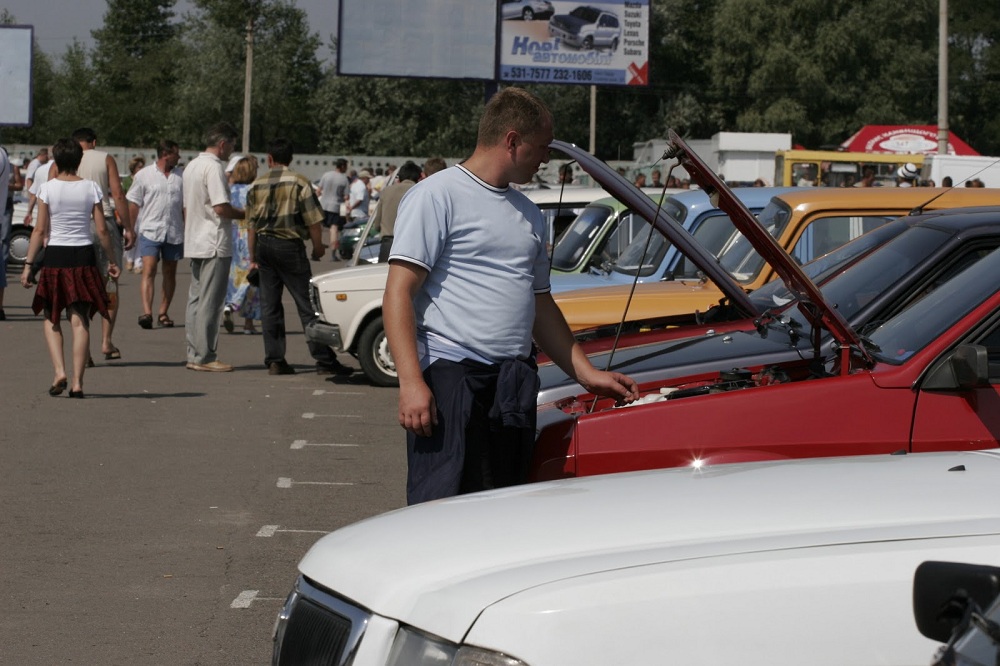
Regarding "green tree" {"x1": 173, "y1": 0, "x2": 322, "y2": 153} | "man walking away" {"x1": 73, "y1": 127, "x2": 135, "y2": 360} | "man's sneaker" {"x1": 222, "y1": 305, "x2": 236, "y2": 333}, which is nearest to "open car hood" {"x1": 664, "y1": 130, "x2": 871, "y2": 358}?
"man walking away" {"x1": 73, "y1": 127, "x2": 135, "y2": 360}

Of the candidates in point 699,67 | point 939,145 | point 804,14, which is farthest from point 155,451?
point 699,67

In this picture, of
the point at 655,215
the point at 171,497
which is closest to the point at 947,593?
the point at 655,215

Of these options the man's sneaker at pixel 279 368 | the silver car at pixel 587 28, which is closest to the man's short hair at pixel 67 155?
the man's sneaker at pixel 279 368

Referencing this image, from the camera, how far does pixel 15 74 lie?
1318 inches

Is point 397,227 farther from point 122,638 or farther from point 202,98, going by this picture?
point 202,98

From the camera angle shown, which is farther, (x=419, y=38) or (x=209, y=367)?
(x=419, y=38)

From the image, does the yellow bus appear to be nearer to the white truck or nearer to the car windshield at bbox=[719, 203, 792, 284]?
the white truck

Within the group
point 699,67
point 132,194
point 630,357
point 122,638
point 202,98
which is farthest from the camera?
point 202,98

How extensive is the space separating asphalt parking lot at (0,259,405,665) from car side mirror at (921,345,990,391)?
96.5 inches

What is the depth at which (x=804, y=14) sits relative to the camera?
204 feet

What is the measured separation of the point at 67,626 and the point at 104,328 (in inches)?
299

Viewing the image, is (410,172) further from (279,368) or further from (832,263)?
(832,263)

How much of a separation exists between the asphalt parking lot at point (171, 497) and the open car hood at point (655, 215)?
6.77 feet

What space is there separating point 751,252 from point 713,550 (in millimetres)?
6435
